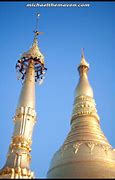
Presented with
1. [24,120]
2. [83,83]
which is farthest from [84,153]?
[83,83]

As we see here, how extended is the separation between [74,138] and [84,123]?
271 cm

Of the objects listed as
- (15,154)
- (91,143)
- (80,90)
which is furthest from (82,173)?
(80,90)

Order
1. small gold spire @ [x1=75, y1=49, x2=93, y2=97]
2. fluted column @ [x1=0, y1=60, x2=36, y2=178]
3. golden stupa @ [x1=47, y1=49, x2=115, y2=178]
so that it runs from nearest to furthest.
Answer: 1. fluted column @ [x1=0, y1=60, x2=36, y2=178]
2. golden stupa @ [x1=47, y1=49, x2=115, y2=178]
3. small gold spire @ [x1=75, y1=49, x2=93, y2=97]

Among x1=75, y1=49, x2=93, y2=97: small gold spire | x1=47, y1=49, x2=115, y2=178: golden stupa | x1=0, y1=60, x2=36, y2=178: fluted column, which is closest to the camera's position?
x1=0, y1=60, x2=36, y2=178: fluted column

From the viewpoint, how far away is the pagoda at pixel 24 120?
67.4 ft

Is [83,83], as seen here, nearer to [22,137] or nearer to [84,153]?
[84,153]

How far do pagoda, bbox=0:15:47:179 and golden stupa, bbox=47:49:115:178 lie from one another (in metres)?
7.61

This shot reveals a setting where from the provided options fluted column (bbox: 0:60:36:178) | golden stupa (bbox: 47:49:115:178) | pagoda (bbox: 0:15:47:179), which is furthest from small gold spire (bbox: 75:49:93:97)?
fluted column (bbox: 0:60:36:178)

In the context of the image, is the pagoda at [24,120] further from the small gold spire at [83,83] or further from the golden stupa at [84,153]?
the small gold spire at [83,83]

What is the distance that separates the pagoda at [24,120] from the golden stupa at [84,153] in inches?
300

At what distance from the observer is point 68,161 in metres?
30.6

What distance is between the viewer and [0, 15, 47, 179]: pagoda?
20.5 metres

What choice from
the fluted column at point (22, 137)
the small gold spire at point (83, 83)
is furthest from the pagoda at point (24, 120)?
the small gold spire at point (83, 83)

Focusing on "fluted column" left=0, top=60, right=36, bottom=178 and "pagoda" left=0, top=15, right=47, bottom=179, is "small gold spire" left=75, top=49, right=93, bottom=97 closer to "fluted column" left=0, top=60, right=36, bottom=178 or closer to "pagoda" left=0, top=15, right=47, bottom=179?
"pagoda" left=0, top=15, right=47, bottom=179
